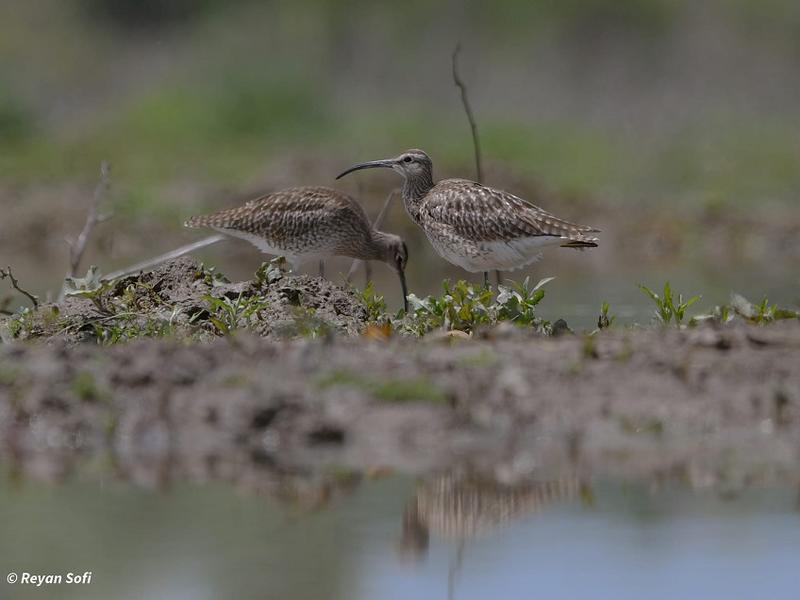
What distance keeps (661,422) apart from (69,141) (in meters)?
19.8

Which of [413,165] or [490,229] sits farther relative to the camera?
[413,165]

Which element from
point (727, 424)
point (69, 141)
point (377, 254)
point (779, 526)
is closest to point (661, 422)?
point (727, 424)

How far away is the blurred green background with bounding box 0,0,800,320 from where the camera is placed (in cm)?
2067

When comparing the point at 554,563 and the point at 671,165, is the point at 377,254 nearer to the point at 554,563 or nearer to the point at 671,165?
the point at 554,563

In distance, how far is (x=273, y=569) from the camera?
6297 millimetres

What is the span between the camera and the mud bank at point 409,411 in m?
7.65

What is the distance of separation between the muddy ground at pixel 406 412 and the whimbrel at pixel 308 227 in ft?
17.6

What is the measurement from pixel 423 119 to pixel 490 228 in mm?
13786

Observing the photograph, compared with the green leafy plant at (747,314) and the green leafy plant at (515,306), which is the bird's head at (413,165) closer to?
the green leafy plant at (515,306)

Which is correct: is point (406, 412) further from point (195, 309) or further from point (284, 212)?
point (284, 212)

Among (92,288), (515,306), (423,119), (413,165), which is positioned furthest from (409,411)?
(423,119)

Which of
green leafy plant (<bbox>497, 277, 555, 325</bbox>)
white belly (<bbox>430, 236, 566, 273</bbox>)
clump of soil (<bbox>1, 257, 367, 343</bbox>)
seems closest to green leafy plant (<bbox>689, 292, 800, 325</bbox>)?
green leafy plant (<bbox>497, 277, 555, 325</bbox>)

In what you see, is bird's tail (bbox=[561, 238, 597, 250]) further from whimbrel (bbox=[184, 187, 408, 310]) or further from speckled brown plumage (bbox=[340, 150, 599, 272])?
whimbrel (bbox=[184, 187, 408, 310])

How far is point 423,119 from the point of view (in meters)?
25.9
